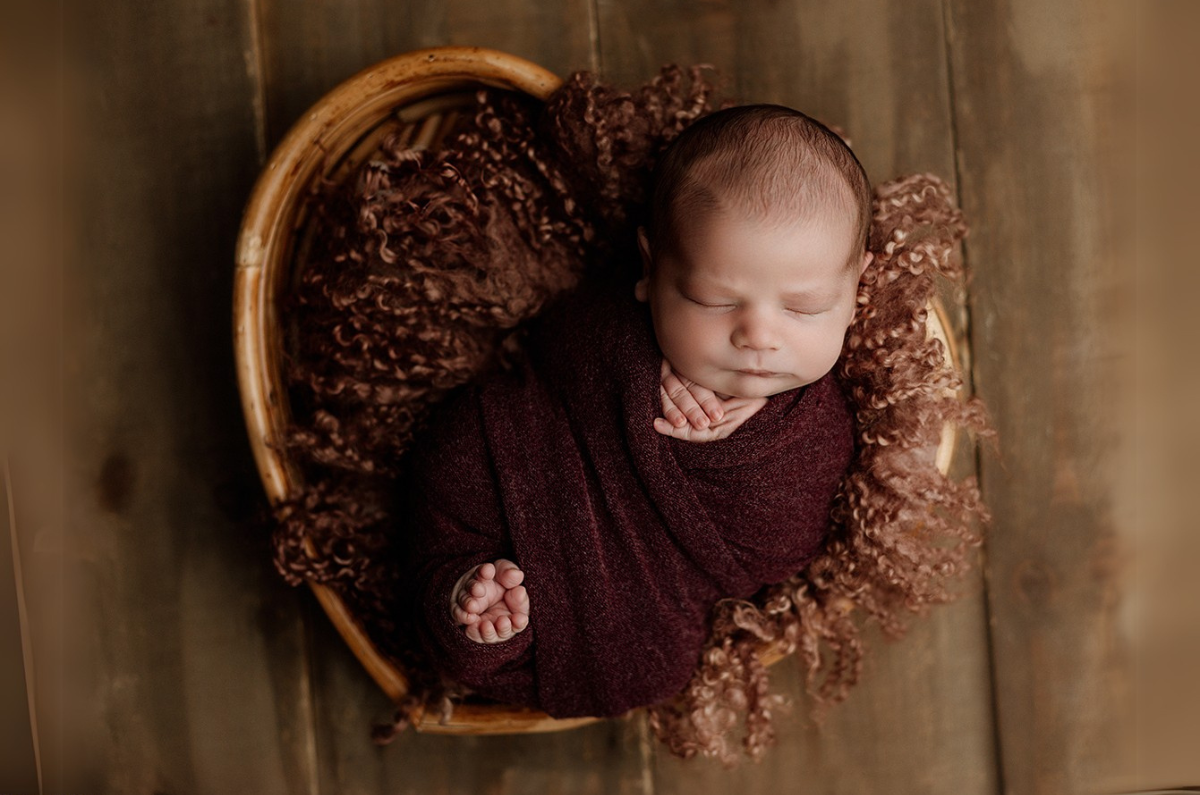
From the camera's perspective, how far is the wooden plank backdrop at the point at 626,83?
56.8 inches

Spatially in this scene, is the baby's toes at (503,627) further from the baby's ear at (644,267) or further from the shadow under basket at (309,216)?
the baby's ear at (644,267)

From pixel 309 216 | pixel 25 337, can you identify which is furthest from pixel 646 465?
pixel 25 337

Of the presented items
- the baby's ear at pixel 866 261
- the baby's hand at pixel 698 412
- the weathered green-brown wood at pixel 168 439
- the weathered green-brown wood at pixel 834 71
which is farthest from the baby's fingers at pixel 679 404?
the weathered green-brown wood at pixel 168 439

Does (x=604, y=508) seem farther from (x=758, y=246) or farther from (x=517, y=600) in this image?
(x=758, y=246)

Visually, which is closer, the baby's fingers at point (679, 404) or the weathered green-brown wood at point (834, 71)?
the baby's fingers at point (679, 404)

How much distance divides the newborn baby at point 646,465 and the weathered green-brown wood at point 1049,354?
19.0 inches

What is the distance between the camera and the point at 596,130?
1163mm

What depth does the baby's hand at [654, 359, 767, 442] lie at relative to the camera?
1085 millimetres

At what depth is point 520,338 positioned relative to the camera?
1249 mm

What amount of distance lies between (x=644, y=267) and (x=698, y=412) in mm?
191

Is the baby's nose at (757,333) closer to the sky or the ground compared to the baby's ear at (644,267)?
closer to the ground

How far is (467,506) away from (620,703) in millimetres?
311

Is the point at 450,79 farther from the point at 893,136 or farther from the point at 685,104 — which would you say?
the point at 893,136

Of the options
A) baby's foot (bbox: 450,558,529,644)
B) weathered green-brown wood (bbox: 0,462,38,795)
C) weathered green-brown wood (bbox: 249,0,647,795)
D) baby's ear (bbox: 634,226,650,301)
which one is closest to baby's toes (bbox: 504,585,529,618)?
baby's foot (bbox: 450,558,529,644)
